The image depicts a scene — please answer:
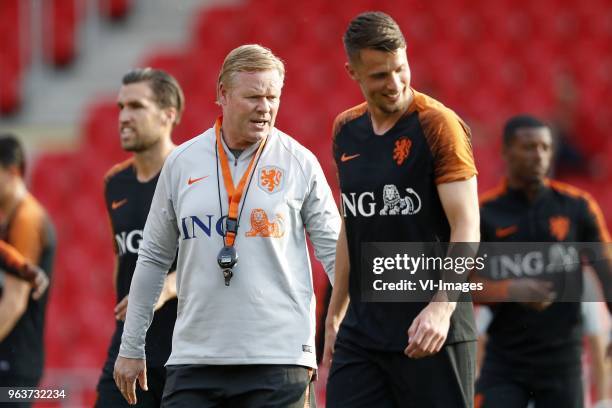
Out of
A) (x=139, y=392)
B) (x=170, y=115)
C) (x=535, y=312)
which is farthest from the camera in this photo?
(x=535, y=312)

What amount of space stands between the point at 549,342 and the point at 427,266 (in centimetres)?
195

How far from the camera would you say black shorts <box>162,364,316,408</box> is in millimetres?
4586

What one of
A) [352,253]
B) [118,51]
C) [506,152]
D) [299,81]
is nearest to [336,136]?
[352,253]

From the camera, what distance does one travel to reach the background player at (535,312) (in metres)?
6.63

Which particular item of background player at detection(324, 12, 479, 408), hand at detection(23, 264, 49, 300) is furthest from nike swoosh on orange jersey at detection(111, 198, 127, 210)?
background player at detection(324, 12, 479, 408)

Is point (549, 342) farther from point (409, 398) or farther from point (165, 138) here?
point (165, 138)

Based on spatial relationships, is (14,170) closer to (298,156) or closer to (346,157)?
(346,157)

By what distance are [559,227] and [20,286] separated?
2972 mm

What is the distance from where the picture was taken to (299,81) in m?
14.0

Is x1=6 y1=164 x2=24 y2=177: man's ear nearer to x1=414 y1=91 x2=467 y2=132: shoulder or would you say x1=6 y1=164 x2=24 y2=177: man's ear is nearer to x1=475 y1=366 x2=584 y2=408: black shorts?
x1=475 y1=366 x2=584 y2=408: black shorts

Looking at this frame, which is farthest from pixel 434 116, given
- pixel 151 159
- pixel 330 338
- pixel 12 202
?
pixel 12 202

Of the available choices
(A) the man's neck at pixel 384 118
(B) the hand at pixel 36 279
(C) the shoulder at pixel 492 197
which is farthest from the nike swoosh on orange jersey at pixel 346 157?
(B) the hand at pixel 36 279

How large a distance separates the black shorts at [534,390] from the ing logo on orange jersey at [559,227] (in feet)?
2.43

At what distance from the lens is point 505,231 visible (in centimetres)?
681
